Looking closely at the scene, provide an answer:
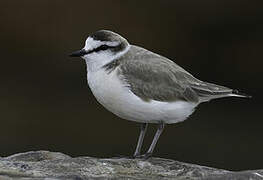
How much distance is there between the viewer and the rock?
370 inches

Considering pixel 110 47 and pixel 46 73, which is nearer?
pixel 110 47

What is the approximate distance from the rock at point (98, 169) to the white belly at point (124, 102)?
553mm

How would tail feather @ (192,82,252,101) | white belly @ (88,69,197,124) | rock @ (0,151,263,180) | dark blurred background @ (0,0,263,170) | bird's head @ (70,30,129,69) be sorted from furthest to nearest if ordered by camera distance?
dark blurred background @ (0,0,263,170), tail feather @ (192,82,252,101), bird's head @ (70,30,129,69), white belly @ (88,69,197,124), rock @ (0,151,263,180)

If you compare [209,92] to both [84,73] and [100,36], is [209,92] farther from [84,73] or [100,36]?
[84,73]

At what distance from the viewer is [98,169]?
32.4 feet

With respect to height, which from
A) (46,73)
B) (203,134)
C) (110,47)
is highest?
(110,47)

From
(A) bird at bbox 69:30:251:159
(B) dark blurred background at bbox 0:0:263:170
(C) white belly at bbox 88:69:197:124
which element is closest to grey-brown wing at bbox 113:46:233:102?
(A) bird at bbox 69:30:251:159

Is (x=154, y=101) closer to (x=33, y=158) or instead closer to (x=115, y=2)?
(x=33, y=158)

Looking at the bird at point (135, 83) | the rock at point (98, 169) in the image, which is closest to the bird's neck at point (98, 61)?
the bird at point (135, 83)

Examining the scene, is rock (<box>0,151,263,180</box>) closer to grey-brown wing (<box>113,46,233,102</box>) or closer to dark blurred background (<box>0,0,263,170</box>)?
grey-brown wing (<box>113,46,233,102</box>)

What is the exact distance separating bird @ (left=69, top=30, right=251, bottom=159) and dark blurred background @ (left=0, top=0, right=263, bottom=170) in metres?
6.96

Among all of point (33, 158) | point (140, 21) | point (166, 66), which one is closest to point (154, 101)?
point (166, 66)

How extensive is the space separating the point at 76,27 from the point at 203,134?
3502 millimetres

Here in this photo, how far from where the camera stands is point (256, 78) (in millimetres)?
18766
